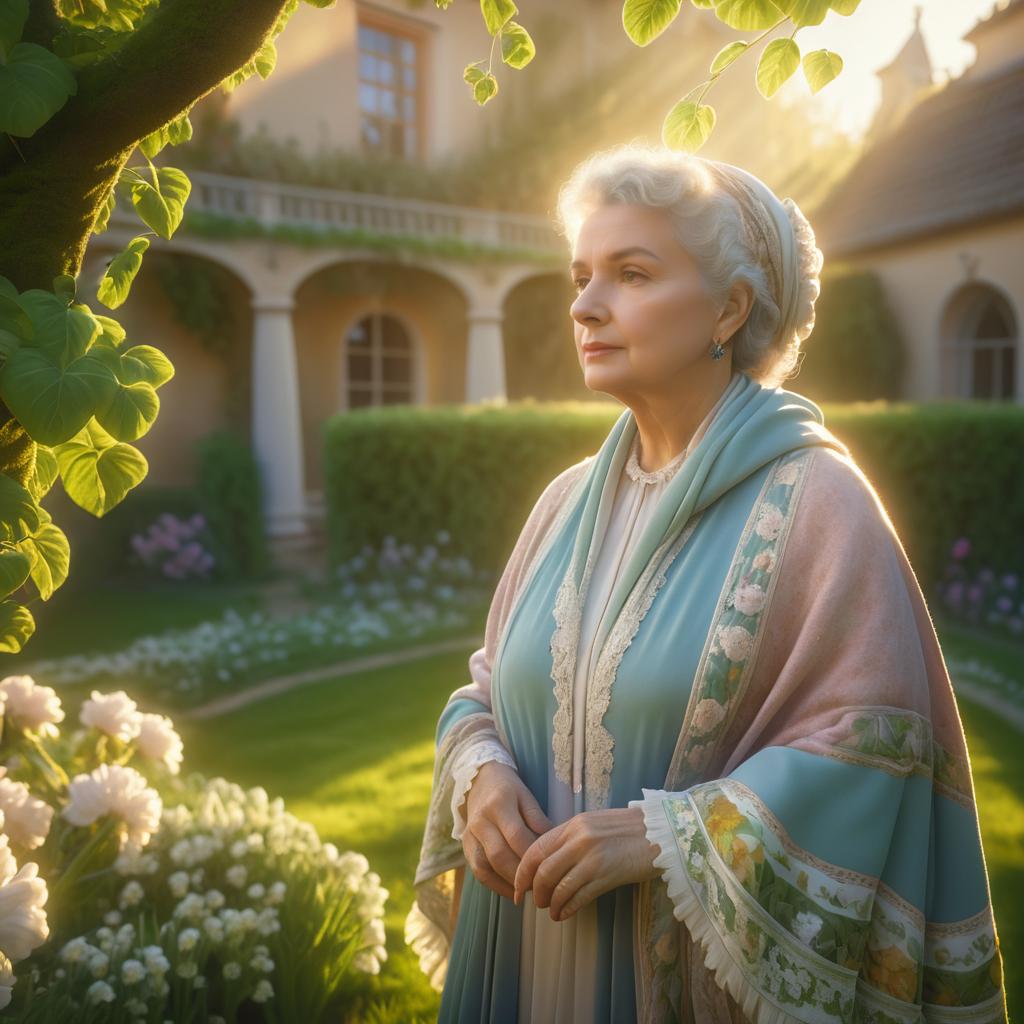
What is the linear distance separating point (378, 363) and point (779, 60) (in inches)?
549

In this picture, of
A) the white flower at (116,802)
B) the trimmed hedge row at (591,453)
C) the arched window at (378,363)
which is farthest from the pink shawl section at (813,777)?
the arched window at (378,363)

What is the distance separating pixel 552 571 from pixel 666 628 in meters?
0.35

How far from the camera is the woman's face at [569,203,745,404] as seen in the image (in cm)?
174

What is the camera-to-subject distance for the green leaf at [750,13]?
1.51 meters

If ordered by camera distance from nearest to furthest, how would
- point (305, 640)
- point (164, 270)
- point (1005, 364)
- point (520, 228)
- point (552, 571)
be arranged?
point (552, 571) → point (305, 640) → point (164, 270) → point (1005, 364) → point (520, 228)

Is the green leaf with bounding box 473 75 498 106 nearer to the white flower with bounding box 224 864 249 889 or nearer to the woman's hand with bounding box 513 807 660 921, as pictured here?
the woman's hand with bounding box 513 807 660 921

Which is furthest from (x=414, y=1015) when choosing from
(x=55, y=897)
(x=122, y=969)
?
(x=55, y=897)

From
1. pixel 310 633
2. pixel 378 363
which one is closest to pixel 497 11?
pixel 310 633

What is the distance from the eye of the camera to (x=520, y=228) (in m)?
15.3

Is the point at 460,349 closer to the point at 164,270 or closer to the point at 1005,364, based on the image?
the point at 164,270

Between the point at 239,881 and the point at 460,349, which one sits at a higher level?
the point at 460,349

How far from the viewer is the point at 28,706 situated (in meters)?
2.56

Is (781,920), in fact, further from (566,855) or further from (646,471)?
(646,471)

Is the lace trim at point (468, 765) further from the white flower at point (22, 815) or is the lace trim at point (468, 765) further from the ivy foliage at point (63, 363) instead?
the white flower at point (22, 815)
